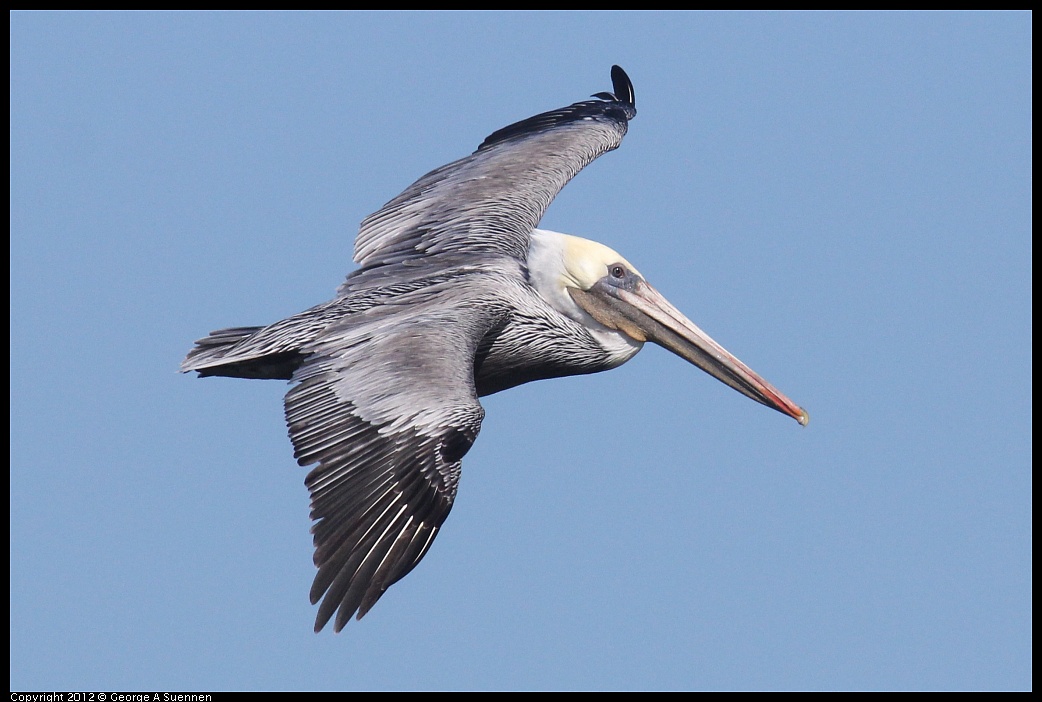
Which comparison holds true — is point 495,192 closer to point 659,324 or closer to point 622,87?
point 659,324

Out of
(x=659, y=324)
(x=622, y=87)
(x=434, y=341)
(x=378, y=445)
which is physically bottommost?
(x=378, y=445)

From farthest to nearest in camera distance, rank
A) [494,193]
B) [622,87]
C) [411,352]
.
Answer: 1. [622,87]
2. [494,193]
3. [411,352]

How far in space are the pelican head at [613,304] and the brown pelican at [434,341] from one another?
0.01m

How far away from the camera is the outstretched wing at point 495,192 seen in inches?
445

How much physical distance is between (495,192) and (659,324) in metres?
1.78

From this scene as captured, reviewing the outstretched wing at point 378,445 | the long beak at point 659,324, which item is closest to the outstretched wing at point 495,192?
the long beak at point 659,324

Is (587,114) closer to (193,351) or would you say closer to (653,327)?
(653,327)

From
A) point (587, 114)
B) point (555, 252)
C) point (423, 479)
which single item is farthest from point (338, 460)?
point (587, 114)

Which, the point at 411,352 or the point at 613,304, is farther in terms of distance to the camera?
the point at 613,304

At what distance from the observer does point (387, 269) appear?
11000 millimetres

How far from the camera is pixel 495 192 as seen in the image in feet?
39.3

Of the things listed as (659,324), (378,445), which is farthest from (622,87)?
(378,445)

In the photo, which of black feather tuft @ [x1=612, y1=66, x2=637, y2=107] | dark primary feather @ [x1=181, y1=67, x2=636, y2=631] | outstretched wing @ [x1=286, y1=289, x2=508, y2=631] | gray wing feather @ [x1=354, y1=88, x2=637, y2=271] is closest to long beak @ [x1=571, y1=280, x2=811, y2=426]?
dark primary feather @ [x1=181, y1=67, x2=636, y2=631]

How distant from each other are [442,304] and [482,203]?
190 cm
